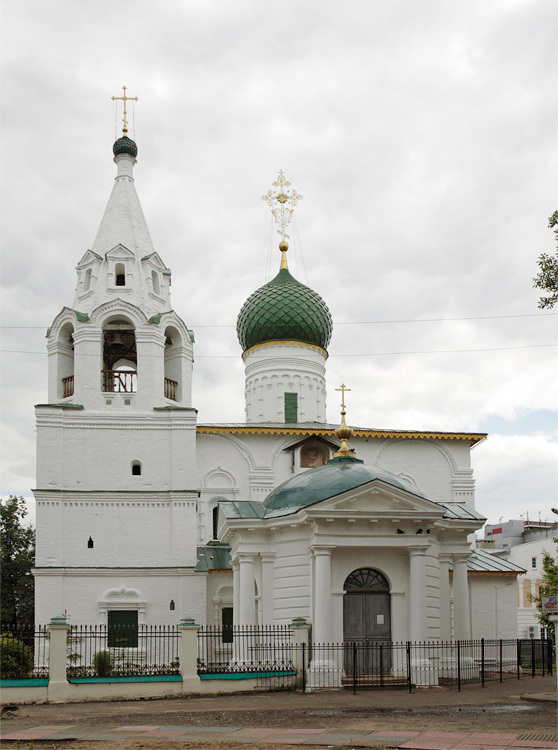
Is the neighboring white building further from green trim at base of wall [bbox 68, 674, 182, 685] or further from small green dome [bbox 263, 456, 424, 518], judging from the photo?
green trim at base of wall [bbox 68, 674, 182, 685]

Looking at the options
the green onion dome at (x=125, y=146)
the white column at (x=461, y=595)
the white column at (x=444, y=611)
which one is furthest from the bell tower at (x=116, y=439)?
the white column at (x=444, y=611)

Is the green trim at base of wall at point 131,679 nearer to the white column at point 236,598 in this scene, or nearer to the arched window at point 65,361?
the white column at point 236,598

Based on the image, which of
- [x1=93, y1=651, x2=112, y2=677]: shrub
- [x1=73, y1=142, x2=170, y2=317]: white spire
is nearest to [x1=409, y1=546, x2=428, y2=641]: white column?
[x1=93, y1=651, x2=112, y2=677]: shrub

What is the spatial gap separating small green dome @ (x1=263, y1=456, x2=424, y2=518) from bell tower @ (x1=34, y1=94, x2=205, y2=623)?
5.77 m

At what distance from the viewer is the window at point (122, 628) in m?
24.7

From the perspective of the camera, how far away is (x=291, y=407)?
3128 cm

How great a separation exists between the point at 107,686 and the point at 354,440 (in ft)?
47.4

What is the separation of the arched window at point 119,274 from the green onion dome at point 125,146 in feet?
13.2

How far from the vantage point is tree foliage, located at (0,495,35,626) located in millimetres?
35812

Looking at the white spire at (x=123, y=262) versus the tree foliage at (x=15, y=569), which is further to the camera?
the tree foliage at (x=15, y=569)

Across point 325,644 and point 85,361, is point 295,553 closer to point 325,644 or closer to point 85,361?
point 325,644

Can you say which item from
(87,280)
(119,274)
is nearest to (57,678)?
(119,274)

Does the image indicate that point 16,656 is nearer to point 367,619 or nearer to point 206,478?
point 367,619

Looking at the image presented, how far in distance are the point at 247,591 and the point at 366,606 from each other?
2.92m
